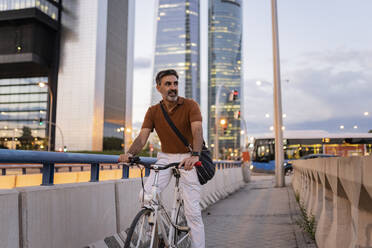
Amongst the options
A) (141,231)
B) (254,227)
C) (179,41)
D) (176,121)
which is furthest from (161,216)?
(179,41)

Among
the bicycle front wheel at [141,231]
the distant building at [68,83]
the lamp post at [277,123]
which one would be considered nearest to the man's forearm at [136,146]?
the bicycle front wheel at [141,231]

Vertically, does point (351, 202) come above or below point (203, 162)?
below

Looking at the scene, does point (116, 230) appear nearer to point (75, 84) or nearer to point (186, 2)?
point (75, 84)

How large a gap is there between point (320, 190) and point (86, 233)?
3973mm

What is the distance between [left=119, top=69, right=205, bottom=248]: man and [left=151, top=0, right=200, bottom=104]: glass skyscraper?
182861 millimetres

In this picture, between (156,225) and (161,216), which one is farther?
(161,216)

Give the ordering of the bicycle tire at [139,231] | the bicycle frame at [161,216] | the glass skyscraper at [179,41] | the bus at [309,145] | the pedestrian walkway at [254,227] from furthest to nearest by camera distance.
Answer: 1. the glass skyscraper at [179,41]
2. the bus at [309,145]
3. the pedestrian walkway at [254,227]
4. the bicycle frame at [161,216]
5. the bicycle tire at [139,231]

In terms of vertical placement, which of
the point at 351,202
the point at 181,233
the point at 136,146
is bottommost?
the point at 181,233

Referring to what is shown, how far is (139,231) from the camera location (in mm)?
3146

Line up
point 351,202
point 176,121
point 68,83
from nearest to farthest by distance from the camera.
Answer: point 351,202 < point 176,121 < point 68,83

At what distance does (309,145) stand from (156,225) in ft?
111

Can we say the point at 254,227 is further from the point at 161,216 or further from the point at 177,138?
the point at 161,216

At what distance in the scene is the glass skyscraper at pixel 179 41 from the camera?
618ft

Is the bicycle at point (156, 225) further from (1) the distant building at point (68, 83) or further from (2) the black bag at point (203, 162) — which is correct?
(1) the distant building at point (68, 83)
